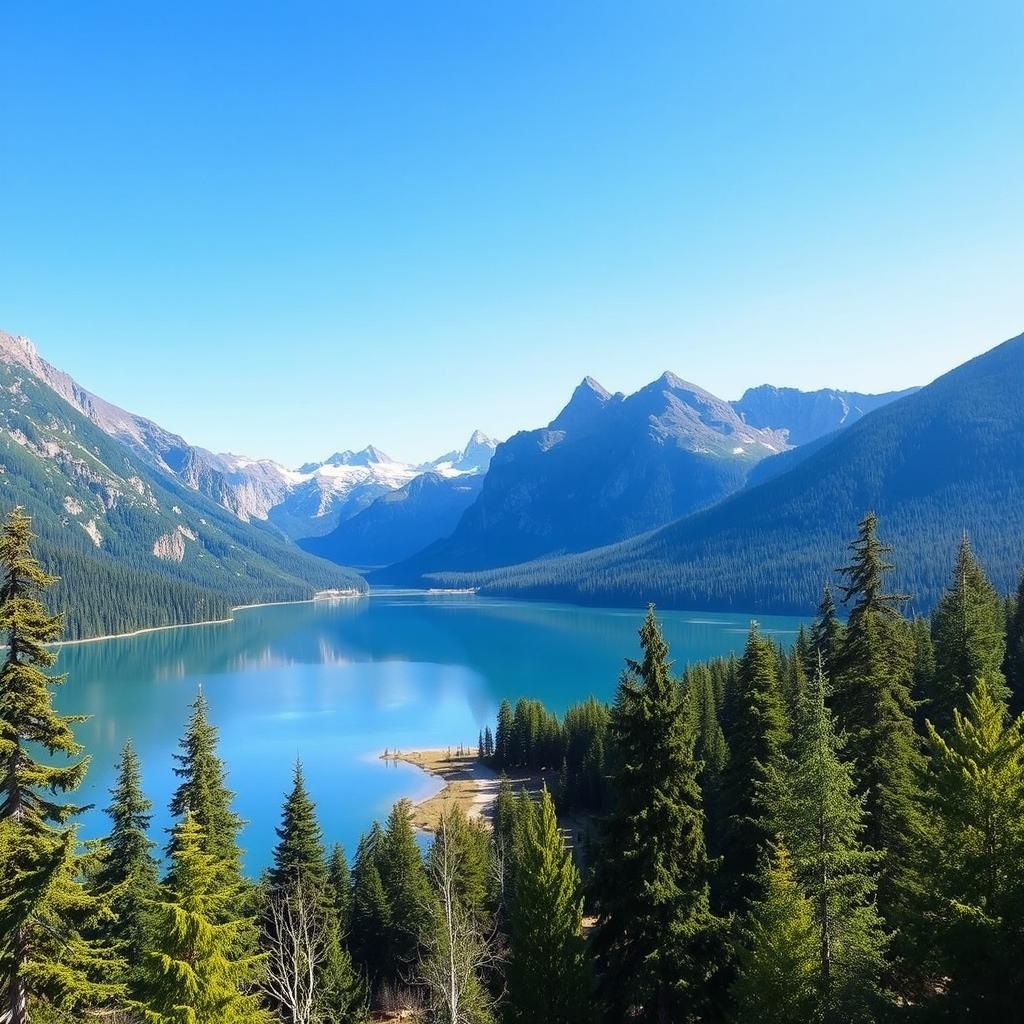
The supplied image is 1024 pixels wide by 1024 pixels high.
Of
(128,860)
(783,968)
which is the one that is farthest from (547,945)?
(128,860)

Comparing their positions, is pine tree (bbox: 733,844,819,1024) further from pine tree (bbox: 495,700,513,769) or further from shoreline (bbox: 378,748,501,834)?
pine tree (bbox: 495,700,513,769)

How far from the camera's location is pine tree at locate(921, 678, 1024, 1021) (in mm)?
12711

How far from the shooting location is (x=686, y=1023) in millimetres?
17797

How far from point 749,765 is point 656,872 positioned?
925 cm

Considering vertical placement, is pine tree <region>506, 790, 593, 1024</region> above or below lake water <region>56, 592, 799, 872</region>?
above

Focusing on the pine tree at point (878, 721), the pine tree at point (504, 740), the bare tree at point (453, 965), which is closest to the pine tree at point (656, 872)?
the bare tree at point (453, 965)

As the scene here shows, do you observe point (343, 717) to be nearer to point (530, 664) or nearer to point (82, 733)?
point (82, 733)

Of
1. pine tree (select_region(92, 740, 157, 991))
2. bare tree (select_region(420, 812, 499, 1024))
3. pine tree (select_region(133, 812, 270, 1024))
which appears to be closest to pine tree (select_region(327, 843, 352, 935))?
bare tree (select_region(420, 812, 499, 1024))

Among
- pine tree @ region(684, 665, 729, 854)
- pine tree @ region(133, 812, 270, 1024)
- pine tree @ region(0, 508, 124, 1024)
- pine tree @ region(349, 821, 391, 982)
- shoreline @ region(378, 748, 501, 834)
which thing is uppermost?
pine tree @ region(0, 508, 124, 1024)

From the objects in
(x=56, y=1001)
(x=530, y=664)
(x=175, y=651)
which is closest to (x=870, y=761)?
(x=56, y=1001)

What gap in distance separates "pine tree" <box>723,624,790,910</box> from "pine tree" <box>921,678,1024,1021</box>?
7593 mm

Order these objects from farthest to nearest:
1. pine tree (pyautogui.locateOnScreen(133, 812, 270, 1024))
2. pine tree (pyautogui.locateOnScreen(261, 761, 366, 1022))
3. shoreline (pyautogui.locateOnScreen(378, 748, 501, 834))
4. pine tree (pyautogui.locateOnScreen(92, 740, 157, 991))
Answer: shoreline (pyautogui.locateOnScreen(378, 748, 501, 834))
pine tree (pyautogui.locateOnScreen(261, 761, 366, 1022))
pine tree (pyautogui.locateOnScreen(92, 740, 157, 991))
pine tree (pyautogui.locateOnScreen(133, 812, 270, 1024))

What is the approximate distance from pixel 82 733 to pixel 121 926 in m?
80.9

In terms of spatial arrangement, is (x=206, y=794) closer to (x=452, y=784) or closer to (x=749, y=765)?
(x=749, y=765)
